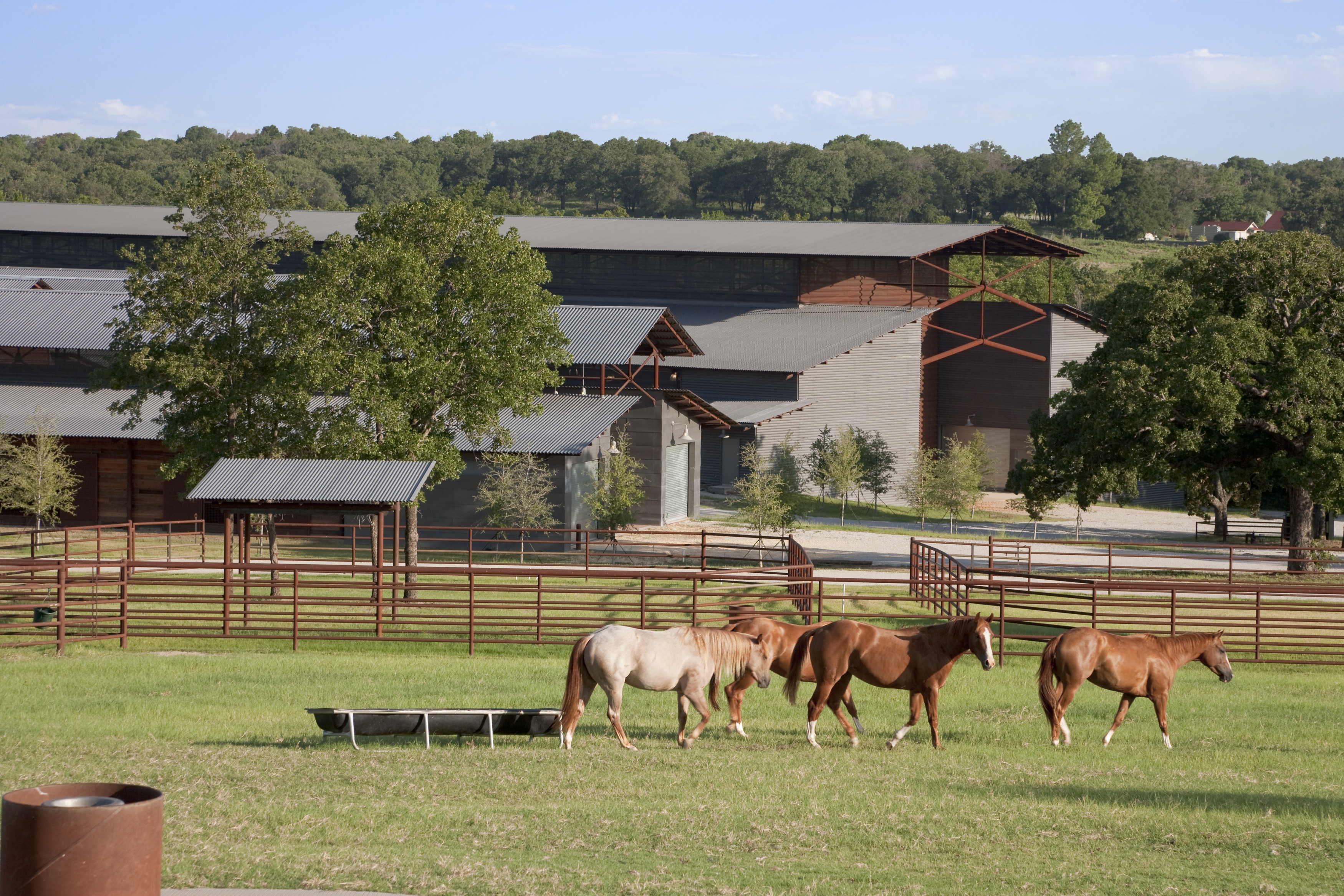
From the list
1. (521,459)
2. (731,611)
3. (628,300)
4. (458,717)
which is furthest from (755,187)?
(458,717)

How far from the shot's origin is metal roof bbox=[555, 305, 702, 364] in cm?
3931

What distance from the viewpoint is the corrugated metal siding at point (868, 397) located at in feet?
166

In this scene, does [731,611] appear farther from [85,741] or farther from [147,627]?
[85,741]

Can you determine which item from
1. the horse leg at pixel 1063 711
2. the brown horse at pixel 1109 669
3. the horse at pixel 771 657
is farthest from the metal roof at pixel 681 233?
the horse leg at pixel 1063 711

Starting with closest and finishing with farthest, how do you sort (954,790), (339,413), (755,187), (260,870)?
1. (260,870)
2. (954,790)
3. (339,413)
4. (755,187)

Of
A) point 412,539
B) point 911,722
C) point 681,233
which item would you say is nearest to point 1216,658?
point 911,722

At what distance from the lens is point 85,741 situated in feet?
37.6

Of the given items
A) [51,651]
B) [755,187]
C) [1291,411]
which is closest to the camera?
[51,651]

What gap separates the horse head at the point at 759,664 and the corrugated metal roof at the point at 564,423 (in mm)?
20930

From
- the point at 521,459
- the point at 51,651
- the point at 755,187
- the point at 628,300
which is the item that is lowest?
the point at 51,651

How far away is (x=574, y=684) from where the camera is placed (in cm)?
1162

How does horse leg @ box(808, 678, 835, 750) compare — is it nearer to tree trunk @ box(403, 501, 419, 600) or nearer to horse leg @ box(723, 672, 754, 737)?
horse leg @ box(723, 672, 754, 737)

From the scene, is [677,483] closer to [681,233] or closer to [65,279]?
[681,233]

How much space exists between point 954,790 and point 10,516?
33866 millimetres
